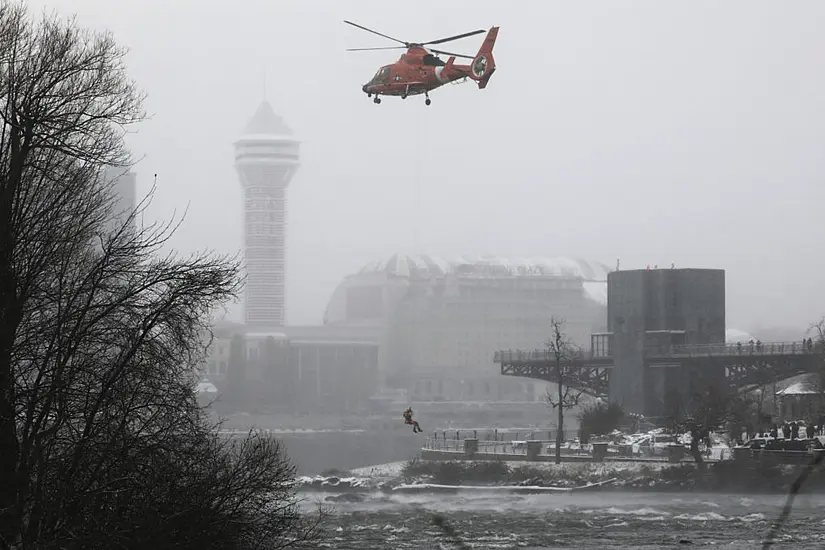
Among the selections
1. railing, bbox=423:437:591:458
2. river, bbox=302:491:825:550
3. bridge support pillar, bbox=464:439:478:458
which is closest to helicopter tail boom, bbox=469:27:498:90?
river, bbox=302:491:825:550

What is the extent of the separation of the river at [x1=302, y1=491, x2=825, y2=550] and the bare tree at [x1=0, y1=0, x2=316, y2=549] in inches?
1053

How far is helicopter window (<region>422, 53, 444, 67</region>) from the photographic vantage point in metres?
58.0

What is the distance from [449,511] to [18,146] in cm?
4807

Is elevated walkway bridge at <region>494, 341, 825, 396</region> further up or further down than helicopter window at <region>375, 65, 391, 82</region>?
further down

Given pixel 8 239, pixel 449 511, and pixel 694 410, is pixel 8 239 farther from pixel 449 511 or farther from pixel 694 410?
pixel 694 410

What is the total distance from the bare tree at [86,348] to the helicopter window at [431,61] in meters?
27.4

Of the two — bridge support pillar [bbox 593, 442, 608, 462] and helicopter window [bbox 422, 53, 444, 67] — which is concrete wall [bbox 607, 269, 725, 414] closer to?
bridge support pillar [bbox 593, 442, 608, 462]

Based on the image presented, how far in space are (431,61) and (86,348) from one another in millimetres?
31856

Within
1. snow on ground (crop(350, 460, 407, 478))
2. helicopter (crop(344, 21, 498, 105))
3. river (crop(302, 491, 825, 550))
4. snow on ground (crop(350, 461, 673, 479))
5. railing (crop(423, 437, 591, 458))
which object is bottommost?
river (crop(302, 491, 825, 550))

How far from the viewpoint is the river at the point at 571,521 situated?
2357 inches

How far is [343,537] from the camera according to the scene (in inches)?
2398

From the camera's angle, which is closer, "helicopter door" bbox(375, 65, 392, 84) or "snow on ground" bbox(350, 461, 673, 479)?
"helicopter door" bbox(375, 65, 392, 84)

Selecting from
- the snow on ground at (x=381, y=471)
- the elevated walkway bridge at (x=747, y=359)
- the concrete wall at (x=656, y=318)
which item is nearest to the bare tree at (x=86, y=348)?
the snow on ground at (x=381, y=471)

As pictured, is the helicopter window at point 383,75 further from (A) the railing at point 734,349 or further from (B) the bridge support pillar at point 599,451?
(A) the railing at point 734,349
